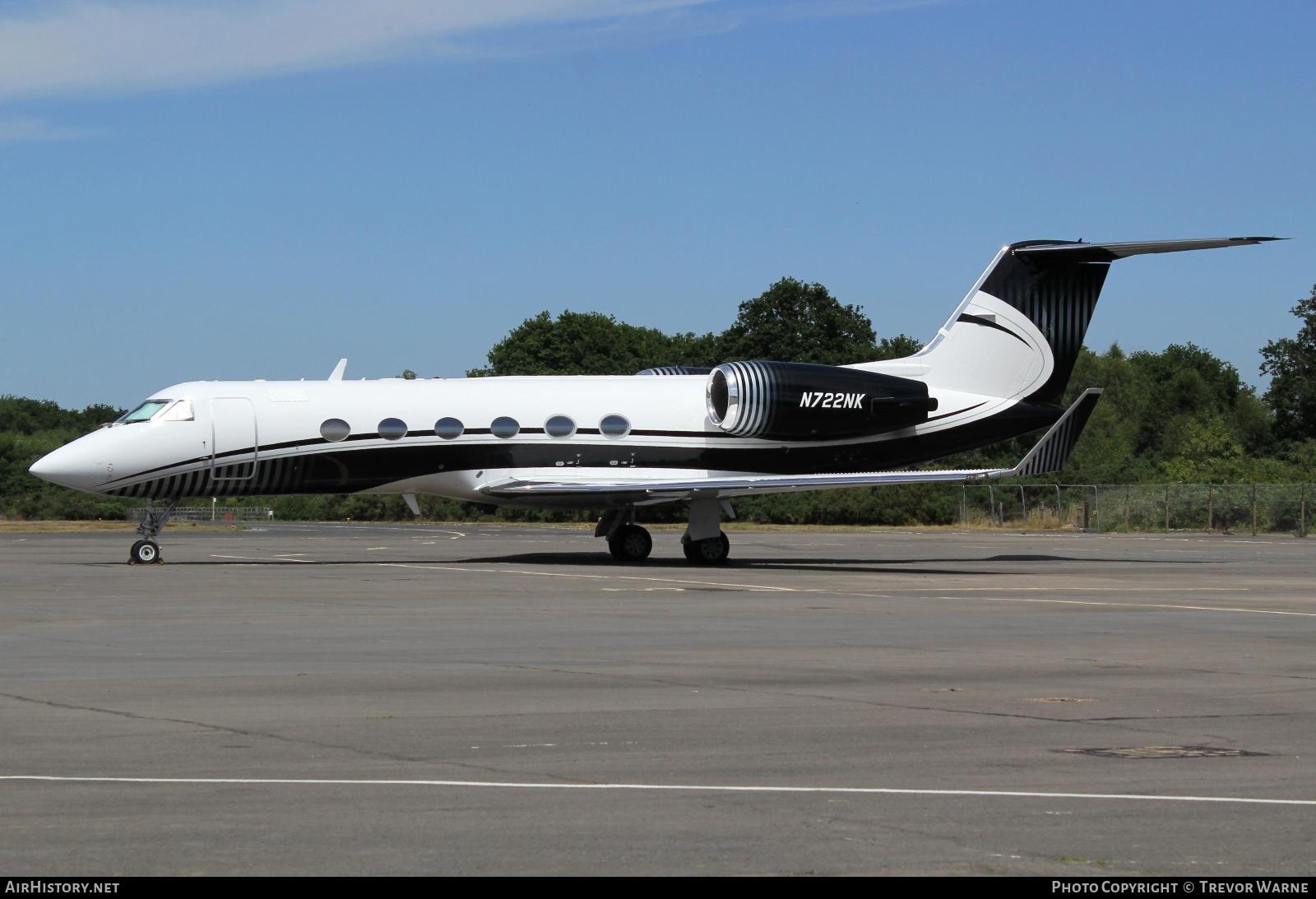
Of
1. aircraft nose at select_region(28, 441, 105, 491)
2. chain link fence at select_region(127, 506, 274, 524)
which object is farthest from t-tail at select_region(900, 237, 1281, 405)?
chain link fence at select_region(127, 506, 274, 524)

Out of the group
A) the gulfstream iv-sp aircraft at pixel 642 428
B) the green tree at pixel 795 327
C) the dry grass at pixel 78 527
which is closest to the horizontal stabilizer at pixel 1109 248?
the gulfstream iv-sp aircraft at pixel 642 428

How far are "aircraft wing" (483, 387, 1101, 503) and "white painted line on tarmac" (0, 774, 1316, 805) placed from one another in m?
18.3

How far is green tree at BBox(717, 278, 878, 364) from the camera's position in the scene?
9138 cm

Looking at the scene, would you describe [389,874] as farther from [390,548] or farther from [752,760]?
[390,548]

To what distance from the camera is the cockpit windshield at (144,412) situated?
2898 cm

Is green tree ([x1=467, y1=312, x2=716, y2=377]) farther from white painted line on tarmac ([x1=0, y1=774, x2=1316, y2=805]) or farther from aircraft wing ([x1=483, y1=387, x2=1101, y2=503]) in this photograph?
white painted line on tarmac ([x1=0, y1=774, x2=1316, y2=805])

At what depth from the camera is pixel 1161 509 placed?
54.1m

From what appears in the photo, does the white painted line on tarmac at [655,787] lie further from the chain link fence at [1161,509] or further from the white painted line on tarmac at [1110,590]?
the chain link fence at [1161,509]

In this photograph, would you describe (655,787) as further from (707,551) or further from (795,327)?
(795,327)

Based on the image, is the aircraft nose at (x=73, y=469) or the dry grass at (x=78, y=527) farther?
the dry grass at (x=78, y=527)

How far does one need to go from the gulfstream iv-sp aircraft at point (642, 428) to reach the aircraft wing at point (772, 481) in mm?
44

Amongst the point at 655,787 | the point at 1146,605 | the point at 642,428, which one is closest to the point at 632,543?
the point at 642,428

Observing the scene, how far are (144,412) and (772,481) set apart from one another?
11729mm

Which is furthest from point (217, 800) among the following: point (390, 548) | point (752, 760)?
point (390, 548)
